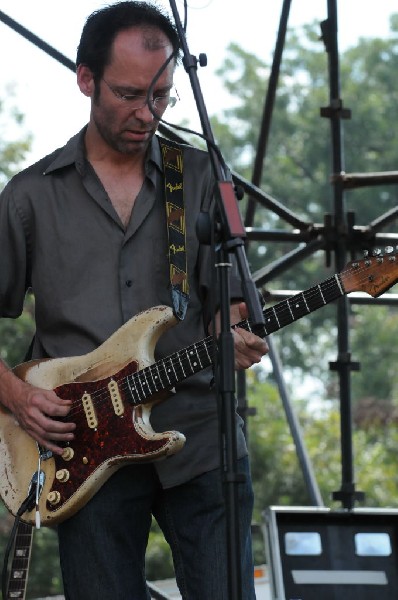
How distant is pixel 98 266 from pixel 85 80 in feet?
1.59

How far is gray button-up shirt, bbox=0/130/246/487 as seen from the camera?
9.69ft

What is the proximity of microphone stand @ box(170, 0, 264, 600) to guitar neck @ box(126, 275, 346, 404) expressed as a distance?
470mm

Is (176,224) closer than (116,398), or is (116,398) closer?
(116,398)

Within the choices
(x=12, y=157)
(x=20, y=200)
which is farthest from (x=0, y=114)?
(x=20, y=200)

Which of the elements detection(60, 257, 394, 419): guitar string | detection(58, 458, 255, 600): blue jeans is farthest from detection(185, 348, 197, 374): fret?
detection(58, 458, 255, 600): blue jeans

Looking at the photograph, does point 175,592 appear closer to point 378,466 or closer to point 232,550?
point 232,550

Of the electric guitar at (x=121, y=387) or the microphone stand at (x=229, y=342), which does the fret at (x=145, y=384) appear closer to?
the electric guitar at (x=121, y=387)

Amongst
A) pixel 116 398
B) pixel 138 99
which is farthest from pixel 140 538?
pixel 138 99

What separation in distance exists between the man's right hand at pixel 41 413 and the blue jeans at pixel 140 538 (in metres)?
0.16

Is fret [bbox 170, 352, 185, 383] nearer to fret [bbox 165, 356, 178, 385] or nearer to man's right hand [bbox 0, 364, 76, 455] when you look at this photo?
fret [bbox 165, 356, 178, 385]

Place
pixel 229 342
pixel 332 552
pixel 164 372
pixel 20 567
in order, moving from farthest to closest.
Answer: pixel 332 552
pixel 20 567
pixel 164 372
pixel 229 342

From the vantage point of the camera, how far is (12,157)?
17.5 m

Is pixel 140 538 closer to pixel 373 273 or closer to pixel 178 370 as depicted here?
pixel 178 370

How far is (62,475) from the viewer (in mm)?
2904
